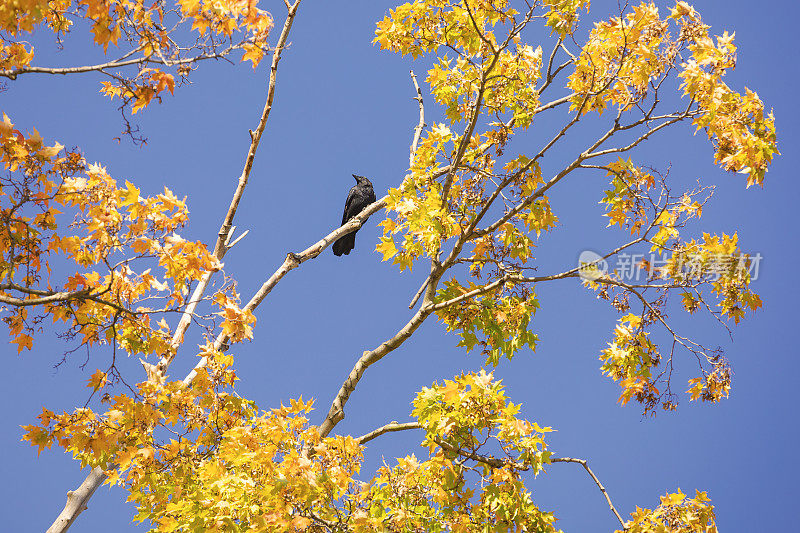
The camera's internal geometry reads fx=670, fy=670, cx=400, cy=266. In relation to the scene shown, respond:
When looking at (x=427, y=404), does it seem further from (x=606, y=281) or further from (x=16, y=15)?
(x=16, y=15)

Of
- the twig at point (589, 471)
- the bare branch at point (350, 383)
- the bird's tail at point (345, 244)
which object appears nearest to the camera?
the twig at point (589, 471)

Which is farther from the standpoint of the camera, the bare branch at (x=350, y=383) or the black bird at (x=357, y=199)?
the black bird at (x=357, y=199)

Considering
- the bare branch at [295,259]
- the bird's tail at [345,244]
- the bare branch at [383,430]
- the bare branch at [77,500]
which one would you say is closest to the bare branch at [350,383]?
the bare branch at [383,430]

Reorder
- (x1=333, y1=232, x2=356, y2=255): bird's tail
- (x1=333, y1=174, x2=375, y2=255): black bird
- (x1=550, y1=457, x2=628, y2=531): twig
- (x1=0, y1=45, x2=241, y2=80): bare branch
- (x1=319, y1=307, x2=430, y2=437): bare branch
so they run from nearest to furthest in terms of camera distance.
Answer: (x1=0, y1=45, x2=241, y2=80): bare branch < (x1=550, y1=457, x2=628, y2=531): twig < (x1=319, y1=307, x2=430, y2=437): bare branch < (x1=333, y1=232, x2=356, y2=255): bird's tail < (x1=333, y1=174, x2=375, y2=255): black bird

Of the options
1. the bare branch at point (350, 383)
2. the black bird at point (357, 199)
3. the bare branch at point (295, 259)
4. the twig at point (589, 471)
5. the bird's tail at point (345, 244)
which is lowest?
the twig at point (589, 471)

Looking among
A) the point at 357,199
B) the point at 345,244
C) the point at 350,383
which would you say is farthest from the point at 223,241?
the point at 357,199

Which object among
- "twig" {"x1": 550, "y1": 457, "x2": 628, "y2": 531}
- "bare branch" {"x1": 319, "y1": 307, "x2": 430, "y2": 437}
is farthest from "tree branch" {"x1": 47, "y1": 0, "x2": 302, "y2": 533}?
"twig" {"x1": 550, "y1": 457, "x2": 628, "y2": 531}

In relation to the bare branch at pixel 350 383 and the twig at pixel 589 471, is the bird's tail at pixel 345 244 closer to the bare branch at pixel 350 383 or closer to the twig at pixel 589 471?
the bare branch at pixel 350 383

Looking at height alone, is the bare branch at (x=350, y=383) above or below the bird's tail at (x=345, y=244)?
below

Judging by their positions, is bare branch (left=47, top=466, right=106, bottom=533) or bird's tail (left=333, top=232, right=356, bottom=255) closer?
bare branch (left=47, top=466, right=106, bottom=533)

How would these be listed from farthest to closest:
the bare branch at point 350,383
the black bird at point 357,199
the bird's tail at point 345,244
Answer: the black bird at point 357,199 → the bird's tail at point 345,244 → the bare branch at point 350,383

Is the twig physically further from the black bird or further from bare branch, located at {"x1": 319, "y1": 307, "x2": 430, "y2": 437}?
the black bird

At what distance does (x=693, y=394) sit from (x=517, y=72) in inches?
127

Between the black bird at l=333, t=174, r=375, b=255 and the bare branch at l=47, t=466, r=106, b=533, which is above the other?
the black bird at l=333, t=174, r=375, b=255
